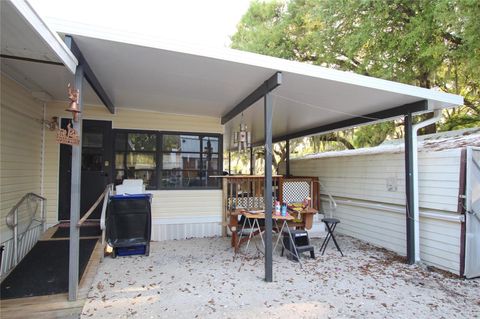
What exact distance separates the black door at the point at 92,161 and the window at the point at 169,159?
0.67ft

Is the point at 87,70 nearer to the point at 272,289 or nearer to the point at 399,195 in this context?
the point at 272,289

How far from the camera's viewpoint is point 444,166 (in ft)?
15.0

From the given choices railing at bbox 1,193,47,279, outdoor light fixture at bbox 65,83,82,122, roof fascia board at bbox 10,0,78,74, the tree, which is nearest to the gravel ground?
railing at bbox 1,193,47,279

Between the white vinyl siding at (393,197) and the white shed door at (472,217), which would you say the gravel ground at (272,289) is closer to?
the white shed door at (472,217)

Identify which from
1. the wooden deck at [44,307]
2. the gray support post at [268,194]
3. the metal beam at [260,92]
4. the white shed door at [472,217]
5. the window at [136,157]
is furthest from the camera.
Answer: the window at [136,157]

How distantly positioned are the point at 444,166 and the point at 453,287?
1766 mm

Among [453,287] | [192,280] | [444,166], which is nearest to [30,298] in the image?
[192,280]

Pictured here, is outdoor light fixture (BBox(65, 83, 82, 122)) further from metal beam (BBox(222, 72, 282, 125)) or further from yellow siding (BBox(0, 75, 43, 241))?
metal beam (BBox(222, 72, 282, 125))

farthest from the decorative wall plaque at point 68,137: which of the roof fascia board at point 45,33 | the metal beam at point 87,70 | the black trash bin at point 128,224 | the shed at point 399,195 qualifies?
the shed at point 399,195

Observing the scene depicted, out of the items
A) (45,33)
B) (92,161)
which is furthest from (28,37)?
(92,161)

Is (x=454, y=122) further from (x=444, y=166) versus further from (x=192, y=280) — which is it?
(x=192, y=280)

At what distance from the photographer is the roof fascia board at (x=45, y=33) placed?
1.99 meters

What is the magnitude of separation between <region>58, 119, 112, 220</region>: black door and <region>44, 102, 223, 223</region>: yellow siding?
0.13m

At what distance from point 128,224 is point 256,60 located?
10.6 ft
